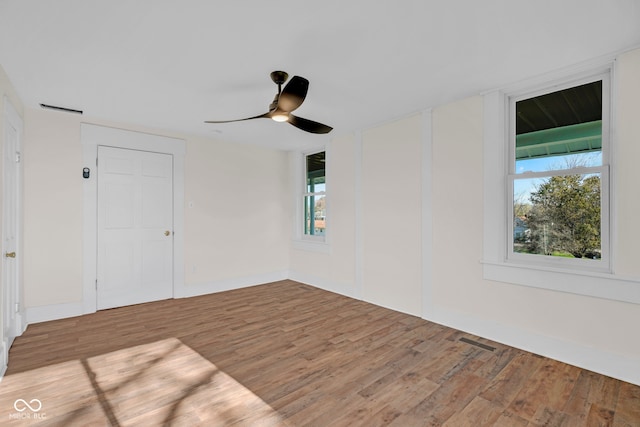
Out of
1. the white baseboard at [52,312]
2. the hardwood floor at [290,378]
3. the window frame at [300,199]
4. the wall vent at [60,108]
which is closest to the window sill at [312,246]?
the window frame at [300,199]

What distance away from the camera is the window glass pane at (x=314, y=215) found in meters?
5.27

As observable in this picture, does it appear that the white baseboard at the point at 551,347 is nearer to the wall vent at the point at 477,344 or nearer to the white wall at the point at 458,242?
the white wall at the point at 458,242

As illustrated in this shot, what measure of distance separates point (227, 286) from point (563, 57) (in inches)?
194

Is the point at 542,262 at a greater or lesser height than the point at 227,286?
greater

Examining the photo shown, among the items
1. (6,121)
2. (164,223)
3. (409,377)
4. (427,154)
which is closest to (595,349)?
(409,377)

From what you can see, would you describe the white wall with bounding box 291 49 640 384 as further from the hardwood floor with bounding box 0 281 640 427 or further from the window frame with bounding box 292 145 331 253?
the window frame with bounding box 292 145 331 253

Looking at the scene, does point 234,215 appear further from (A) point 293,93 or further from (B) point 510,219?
(B) point 510,219

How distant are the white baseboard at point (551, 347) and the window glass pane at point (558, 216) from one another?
75 centimetres

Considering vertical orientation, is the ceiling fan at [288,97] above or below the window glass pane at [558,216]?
above

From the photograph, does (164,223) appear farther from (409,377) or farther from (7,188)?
(409,377)

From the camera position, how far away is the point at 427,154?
3518mm

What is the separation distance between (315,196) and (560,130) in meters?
3.55

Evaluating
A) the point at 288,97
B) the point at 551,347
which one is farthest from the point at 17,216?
the point at 551,347

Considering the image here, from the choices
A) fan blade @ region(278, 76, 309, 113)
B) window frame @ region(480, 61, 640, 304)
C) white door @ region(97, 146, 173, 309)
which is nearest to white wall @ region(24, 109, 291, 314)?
white door @ region(97, 146, 173, 309)
